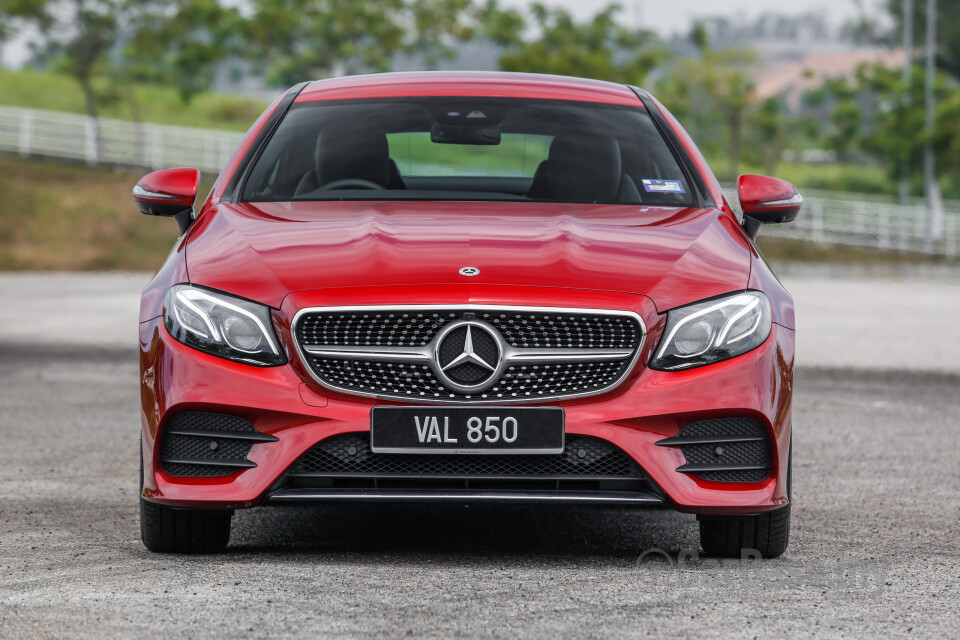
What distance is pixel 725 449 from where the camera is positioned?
13.7 ft

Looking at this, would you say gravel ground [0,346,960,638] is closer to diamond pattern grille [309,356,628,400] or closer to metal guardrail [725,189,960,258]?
diamond pattern grille [309,356,628,400]

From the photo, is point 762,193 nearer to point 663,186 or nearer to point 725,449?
point 663,186

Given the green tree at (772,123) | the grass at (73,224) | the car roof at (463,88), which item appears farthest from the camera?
the green tree at (772,123)

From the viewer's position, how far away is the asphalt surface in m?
3.64

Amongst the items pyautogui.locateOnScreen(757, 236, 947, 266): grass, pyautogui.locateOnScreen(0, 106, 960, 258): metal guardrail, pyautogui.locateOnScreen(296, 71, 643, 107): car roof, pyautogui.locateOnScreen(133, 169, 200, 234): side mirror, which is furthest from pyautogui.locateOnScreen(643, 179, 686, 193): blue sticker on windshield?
pyautogui.locateOnScreen(757, 236, 947, 266): grass

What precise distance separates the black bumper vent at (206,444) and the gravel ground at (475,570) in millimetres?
302

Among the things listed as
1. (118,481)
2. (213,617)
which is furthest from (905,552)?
(118,481)

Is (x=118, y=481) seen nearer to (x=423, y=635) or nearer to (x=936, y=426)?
(x=423, y=635)

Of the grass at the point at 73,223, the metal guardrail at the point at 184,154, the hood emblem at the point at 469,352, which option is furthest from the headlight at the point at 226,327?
the metal guardrail at the point at 184,154

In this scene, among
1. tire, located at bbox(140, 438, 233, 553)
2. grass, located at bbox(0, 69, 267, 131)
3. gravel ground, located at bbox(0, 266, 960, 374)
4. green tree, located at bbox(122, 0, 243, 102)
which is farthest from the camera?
grass, located at bbox(0, 69, 267, 131)

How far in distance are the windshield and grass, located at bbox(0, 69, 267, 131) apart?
58156 millimetres

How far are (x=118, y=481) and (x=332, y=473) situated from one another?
2.51 meters

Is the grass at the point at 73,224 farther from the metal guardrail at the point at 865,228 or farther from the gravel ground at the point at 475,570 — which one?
the gravel ground at the point at 475,570

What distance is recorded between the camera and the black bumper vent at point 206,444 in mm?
4113
